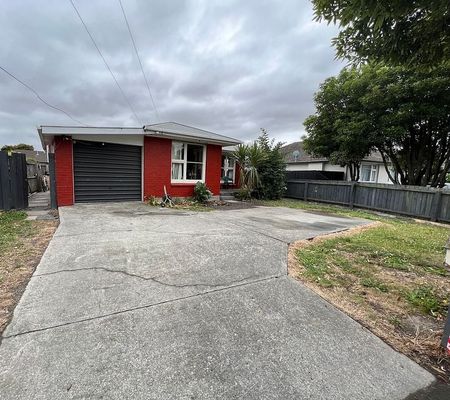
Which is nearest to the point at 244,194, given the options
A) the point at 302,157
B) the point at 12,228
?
the point at 12,228

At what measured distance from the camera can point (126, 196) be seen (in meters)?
9.34

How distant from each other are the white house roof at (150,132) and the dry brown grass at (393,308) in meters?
7.01

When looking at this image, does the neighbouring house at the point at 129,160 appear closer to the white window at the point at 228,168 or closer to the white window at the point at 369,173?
the white window at the point at 228,168

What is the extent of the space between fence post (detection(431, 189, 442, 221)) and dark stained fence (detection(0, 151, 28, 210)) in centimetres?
1375

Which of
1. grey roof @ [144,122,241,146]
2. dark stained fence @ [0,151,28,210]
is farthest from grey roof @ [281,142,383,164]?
dark stained fence @ [0,151,28,210]

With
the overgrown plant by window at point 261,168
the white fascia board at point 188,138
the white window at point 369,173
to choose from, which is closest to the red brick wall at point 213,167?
the white fascia board at point 188,138

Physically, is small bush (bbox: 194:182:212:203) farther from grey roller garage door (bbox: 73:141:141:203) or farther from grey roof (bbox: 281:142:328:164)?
grey roof (bbox: 281:142:328:164)

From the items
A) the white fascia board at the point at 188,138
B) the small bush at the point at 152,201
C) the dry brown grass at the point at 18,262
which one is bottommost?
the dry brown grass at the point at 18,262

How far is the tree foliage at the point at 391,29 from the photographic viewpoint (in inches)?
94.5

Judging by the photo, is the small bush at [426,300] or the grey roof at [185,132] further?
the grey roof at [185,132]

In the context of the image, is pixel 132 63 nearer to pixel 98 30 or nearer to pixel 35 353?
pixel 98 30

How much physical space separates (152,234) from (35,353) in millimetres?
3182

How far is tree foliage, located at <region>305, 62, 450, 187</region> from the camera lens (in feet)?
33.1

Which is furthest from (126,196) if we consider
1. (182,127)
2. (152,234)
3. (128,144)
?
(152,234)
